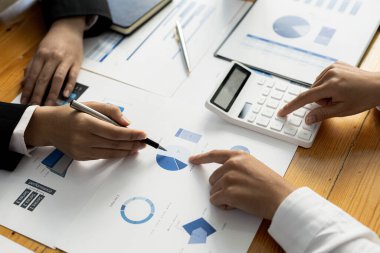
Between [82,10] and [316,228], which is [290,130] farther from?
[82,10]

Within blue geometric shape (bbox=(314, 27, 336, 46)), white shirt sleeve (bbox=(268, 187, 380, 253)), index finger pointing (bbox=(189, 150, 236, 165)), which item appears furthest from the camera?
blue geometric shape (bbox=(314, 27, 336, 46))

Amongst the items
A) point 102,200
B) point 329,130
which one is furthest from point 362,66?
point 102,200

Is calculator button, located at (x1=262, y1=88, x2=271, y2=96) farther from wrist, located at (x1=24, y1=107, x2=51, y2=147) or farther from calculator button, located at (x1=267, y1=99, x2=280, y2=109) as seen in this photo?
wrist, located at (x1=24, y1=107, x2=51, y2=147)

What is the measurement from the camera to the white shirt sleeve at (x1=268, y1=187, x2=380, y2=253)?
1.88 feet

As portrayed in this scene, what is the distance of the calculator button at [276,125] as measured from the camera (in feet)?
2.47

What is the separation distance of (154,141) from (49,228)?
21 cm

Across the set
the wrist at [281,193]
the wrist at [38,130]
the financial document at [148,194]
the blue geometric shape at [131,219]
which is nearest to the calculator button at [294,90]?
the financial document at [148,194]

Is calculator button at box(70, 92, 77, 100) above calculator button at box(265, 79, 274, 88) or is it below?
above

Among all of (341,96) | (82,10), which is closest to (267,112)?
(341,96)

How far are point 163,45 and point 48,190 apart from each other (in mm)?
399

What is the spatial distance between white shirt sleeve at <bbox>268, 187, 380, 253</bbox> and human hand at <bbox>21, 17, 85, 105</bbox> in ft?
1.55

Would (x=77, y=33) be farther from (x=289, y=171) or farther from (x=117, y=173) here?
(x=289, y=171)

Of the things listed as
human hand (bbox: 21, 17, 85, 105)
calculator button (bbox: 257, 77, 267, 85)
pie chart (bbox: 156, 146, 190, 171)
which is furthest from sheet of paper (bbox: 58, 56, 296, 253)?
human hand (bbox: 21, 17, 85, 105)

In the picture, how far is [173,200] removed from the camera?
26.5 inches
